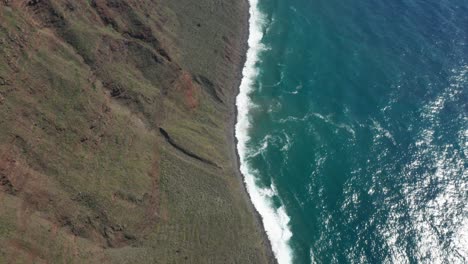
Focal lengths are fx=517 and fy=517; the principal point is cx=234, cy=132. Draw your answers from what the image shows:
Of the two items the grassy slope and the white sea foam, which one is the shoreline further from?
the grassy slope

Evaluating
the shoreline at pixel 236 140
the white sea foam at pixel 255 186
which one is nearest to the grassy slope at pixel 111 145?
the shoreline at pixel 236 140

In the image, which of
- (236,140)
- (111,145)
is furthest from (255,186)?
(111,145)

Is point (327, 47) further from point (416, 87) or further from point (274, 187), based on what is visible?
point (274, 187)

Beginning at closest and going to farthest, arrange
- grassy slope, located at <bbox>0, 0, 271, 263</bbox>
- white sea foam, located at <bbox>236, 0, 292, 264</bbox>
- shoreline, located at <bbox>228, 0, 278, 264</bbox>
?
1. grassy slope, located at <bbox>0, 0, 271, 263</bbox>
2. shoreline, located at <bbox>228, 0, 278, 264</bbox>
3. white sea foam, located at <bbox>236, 0, 292, 264</bbox>

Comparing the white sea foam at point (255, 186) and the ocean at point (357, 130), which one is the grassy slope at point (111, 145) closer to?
the white sea foam at point (255, 186)

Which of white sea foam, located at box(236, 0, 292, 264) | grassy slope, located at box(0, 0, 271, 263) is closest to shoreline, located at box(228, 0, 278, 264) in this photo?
white sea foam, located at box(236, 0, 292, 264)

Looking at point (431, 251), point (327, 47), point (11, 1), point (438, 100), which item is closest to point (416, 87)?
point (438, 100)
